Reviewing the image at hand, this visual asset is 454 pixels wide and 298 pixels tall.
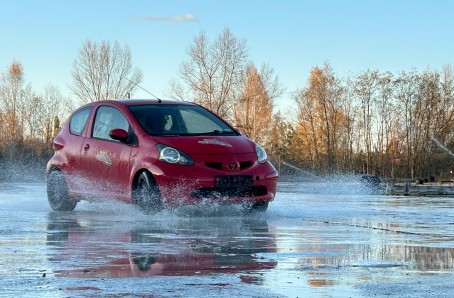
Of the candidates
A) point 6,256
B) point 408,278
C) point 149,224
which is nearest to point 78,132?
point 149,224

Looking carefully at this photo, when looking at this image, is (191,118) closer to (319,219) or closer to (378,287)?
(319,219)

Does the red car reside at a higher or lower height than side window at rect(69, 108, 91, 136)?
lower

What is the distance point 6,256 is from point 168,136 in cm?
514

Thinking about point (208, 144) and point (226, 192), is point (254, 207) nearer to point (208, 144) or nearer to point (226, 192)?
point (226, 192)

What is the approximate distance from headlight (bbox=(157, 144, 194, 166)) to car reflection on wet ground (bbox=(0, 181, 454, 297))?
0.56 metres

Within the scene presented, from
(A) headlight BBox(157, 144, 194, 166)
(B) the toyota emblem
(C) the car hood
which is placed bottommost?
(B) the toyota emblem

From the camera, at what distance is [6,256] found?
6391mm

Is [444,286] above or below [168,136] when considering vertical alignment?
below

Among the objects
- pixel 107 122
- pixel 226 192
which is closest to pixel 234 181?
pixel 226 192

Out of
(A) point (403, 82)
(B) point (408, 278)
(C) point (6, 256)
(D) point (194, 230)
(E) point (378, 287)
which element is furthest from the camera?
(A) point (403, 82)

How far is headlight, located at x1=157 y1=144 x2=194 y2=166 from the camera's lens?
10.9 meters

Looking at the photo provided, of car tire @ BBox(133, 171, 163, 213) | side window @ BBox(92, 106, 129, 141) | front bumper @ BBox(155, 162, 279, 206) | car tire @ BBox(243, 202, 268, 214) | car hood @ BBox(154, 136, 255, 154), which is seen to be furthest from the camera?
side window @ BBox(92, 106, 129, 141)

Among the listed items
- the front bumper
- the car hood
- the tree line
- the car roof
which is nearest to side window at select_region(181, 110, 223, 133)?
the car roof

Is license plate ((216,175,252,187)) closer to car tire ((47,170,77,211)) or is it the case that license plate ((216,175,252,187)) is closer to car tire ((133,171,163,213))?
car tire ((133,171,163,213))
